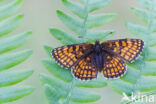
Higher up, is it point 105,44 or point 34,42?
point 34,42

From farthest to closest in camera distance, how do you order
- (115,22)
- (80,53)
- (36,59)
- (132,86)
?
1. (115,22)
2. (36,59)
3. (80,53)
4. (132,86)

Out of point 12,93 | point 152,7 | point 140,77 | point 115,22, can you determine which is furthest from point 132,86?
point 115,22

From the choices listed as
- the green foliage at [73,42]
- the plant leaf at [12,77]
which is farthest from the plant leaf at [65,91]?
the plant leaf at [12,77]

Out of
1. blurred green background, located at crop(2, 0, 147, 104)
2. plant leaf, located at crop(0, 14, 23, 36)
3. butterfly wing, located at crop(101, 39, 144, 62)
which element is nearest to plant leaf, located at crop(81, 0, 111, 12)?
butterfly wing, located at crop(101, 39, 144, 62)

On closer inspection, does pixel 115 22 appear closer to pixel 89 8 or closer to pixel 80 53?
pixel 80 53

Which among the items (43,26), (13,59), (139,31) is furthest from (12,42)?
(43,26)

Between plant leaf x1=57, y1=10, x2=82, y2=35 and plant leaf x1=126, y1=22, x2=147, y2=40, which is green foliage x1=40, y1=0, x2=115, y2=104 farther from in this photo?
plant leaf x1=126, y1=22, x2=147, y2=40
